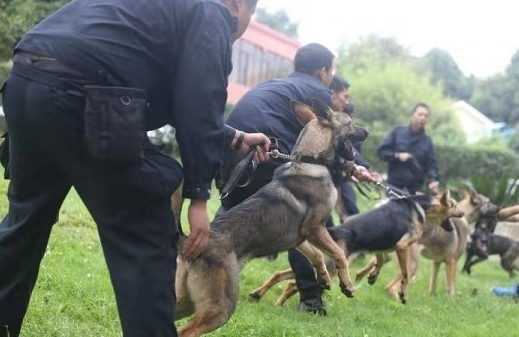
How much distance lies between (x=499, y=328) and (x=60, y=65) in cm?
493

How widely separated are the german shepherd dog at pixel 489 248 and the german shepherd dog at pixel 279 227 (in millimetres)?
6084

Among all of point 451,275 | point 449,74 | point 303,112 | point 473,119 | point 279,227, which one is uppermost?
point 303,112

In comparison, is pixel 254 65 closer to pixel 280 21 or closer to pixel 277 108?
pixel 277 108

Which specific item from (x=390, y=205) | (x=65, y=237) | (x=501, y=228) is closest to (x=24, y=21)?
(x=65, y=237)

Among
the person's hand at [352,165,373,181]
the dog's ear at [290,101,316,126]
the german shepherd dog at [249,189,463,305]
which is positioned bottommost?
the german shepherd dog at [249,189,463,305]

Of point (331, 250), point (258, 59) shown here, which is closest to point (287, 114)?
point (331, 250)

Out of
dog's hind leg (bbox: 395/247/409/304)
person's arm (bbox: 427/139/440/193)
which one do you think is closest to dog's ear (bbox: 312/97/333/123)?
dog's hind leg (bbox: 395/247/409/304)

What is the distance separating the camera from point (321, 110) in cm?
554

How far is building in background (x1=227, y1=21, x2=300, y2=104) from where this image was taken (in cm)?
3672

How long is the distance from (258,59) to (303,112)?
1306 inches

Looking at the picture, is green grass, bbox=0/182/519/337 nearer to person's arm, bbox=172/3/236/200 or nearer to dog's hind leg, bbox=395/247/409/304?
dog's hind leg, bbox=395/247/409/304

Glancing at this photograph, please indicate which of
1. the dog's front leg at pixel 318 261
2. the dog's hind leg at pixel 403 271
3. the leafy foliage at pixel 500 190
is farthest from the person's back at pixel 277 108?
the leafy foliage at pixel 500 190

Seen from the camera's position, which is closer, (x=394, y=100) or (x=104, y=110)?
(x=104, y=110)

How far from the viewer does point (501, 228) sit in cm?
1406
